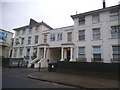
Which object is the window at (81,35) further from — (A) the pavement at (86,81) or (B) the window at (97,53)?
(A) the pavement at (86,81)

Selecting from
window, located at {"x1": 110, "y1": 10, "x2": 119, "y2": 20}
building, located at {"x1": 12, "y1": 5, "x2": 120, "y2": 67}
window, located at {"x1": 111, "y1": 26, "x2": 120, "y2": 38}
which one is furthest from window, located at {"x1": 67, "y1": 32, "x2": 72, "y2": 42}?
window, located at {"x1": 110, "y1": 10, "x2": 119, "y2": 20}

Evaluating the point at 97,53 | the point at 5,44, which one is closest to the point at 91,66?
the point at 97,53

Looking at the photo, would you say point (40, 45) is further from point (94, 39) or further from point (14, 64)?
point (94, 39)

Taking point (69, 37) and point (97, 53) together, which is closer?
point (97, 53)

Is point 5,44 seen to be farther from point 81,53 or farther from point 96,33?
point 96,33

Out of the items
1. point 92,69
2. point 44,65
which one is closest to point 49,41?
point 44,65

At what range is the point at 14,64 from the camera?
61.0 feet

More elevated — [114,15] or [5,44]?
[114,15]

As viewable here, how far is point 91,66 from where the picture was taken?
35.7 ft

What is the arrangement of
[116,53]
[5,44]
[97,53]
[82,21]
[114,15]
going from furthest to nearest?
1. [5,44]
2. [82,21]
3. [97,53]
4. [114,15]
5. [116,53]

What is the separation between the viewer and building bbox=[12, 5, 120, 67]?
14.0 metres

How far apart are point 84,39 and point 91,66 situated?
643 centimetres

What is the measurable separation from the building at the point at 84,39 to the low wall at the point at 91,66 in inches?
152

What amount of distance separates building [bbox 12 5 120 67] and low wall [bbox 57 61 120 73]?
3871 mm
